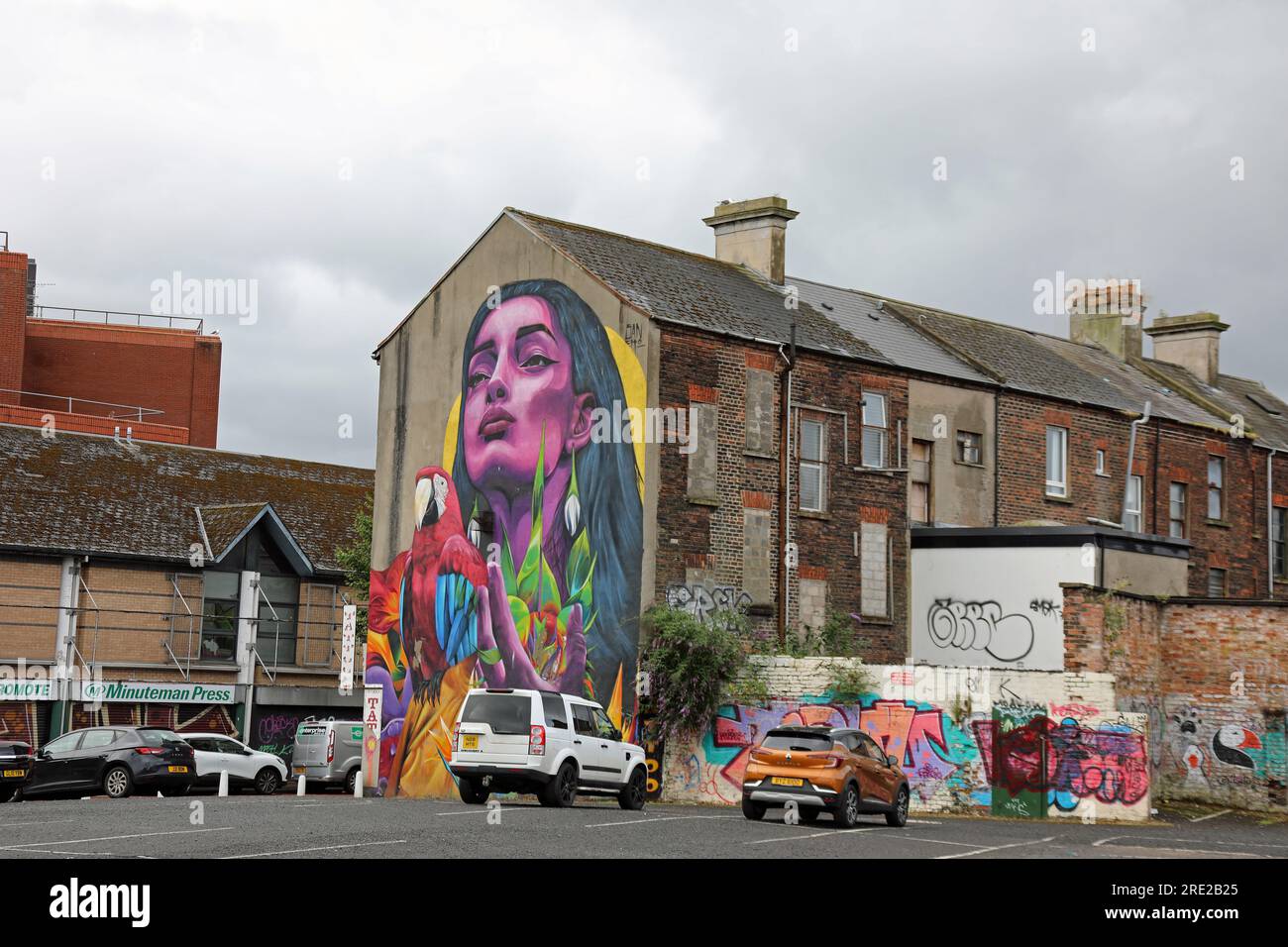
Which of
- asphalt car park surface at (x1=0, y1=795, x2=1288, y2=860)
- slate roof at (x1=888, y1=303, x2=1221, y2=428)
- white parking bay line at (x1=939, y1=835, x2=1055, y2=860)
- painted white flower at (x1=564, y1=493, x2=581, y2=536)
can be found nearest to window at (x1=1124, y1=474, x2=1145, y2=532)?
slate roof at (x1=888, y1=303, x2=1221, y2=428)

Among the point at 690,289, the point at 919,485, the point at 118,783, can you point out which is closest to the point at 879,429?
the point at 919,485

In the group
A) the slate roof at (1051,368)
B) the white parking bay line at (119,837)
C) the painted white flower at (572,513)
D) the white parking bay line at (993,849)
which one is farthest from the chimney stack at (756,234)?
the white parking bay line at (119,837)

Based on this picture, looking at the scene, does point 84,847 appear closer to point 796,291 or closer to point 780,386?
point 780,386

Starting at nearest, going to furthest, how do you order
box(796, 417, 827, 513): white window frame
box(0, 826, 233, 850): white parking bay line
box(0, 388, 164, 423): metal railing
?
1. box(0, 826, 233, 850): white parking bay line
2. box(796, 417, 827, 513): white window frame
3. box(0, 388, 164, 423): metal railing

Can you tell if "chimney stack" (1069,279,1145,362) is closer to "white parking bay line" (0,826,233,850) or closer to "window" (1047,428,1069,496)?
"window" (1047,428,1069,496)

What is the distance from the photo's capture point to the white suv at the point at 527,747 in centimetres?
2383

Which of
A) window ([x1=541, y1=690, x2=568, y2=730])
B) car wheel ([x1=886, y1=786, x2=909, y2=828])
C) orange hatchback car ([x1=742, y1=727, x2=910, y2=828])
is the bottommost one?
car wheel ([x1=886, y1=786, x2=909, y2=828])

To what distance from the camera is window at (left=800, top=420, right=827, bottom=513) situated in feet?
111

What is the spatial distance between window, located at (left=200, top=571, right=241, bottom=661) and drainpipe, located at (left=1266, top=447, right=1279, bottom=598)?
2946 centimetres

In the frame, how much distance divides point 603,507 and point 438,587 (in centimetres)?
582

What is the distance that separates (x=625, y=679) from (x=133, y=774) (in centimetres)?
1004

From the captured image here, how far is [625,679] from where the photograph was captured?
30766 millimetres

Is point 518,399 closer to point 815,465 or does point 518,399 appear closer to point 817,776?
point 815,465

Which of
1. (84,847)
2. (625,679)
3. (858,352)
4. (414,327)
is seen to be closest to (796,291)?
(858,352)
